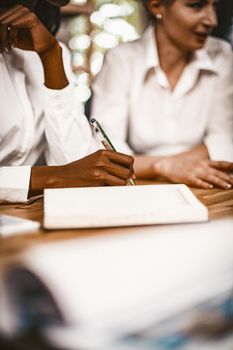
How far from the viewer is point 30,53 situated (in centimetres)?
124

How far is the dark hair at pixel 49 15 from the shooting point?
1271mm

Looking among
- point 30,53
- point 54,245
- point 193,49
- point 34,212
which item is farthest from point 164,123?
point 54,245

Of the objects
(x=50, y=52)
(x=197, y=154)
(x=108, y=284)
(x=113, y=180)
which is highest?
(x=50, y=52)

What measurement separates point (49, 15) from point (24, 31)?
17 centimetres

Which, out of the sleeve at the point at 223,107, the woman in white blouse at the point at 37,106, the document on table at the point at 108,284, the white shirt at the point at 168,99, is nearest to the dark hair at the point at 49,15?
the woman in white blouse at the point at 37,106

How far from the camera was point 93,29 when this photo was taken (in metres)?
1.47

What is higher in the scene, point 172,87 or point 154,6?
point 154,6

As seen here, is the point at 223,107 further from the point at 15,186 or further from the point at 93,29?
the point at 15,186

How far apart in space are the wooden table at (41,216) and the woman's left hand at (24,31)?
1.40 ft

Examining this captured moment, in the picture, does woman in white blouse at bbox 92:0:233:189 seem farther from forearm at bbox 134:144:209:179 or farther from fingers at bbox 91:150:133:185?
fingers at bbox 91:150:133:185

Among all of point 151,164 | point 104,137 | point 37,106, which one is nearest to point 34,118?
point 37,106

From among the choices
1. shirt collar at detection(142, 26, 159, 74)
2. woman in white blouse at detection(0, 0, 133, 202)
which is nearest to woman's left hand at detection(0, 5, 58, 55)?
woman in white blouse at detection(0, 0, 133, 202)

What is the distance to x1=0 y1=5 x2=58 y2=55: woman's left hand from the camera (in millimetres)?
1162

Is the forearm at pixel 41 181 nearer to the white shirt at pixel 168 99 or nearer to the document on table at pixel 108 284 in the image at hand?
the document on table at pixel 108 284
